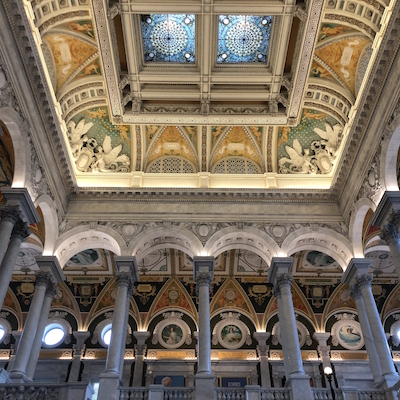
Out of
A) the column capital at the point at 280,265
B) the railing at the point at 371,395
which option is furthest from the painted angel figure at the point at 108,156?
the railing at the point at 371,395

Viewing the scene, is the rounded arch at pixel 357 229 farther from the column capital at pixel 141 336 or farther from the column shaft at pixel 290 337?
the column capital at pixel 141 336

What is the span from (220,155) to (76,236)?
6672mm

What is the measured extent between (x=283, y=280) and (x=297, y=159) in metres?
5.48

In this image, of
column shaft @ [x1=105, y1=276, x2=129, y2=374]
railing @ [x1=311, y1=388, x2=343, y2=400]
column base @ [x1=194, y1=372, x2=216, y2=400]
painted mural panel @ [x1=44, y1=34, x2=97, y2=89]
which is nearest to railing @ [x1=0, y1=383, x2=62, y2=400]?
column shaft @ [x1=105, y1=276, x2=129, y2=374]

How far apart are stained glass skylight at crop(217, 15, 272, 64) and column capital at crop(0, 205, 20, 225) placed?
8458mm

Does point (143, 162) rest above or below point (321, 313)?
above

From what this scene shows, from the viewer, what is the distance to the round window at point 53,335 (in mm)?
20578

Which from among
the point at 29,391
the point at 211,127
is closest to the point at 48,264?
the point at 29,391

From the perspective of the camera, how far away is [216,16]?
15078mm

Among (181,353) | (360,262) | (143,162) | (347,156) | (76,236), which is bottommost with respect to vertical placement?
(181,353)

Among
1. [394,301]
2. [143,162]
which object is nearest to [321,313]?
[394,301]

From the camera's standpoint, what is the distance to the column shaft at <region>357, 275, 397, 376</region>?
14188 mm

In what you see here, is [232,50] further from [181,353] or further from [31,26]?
[181,353]

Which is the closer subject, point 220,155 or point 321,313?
point 220,155
